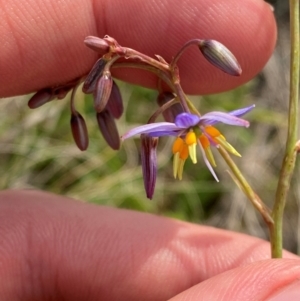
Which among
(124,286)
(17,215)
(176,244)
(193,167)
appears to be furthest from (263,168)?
(17,215)

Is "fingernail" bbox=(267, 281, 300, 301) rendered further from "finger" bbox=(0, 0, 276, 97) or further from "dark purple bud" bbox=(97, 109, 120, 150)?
"finger" bbox=(0, 0, 276, 97)

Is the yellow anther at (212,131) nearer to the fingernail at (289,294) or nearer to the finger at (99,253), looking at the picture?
the fingernail at (289,294)

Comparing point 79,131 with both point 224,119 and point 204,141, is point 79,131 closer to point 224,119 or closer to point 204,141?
point 204,141

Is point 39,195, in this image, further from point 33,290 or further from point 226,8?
point 226,8

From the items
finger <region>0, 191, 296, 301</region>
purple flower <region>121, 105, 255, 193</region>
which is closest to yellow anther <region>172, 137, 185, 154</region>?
purple flower <region>121, 105, 255, 193</region>

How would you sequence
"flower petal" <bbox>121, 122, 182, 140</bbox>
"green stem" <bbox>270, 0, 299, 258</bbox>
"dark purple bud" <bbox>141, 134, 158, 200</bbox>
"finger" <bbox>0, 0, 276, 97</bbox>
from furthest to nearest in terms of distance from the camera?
"finger" <bbox>0, 0, 276, 97</bbox> < "green stem" <bbox>270, 0, 299, 258</bbox> < "dark purple bud" <bbox>141, 134, 158, 200</bbox> < "flower petal" <bbox>121, 122, 182, 140</bbox>

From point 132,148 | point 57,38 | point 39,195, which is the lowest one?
point 132,148

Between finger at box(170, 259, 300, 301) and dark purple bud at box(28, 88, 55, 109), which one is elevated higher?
dark purple bud at box(28, 88, 55, 109)

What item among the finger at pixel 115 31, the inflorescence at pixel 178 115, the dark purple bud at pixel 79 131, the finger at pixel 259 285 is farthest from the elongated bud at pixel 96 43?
the finger at pixel 259 285
